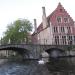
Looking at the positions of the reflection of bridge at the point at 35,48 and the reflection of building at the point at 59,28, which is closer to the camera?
the reflection of bridge at the point at 35,48

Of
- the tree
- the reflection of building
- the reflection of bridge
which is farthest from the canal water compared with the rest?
the tree

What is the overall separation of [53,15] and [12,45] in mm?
17514

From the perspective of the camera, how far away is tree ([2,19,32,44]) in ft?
264

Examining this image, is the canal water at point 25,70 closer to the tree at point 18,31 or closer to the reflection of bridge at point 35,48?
the reflection of bridge at point 35,48

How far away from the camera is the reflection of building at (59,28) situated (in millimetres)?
72938

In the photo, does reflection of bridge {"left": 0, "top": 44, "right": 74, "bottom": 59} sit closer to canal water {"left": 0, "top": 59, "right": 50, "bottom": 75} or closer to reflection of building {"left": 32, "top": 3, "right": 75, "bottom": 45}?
reflection of building {"left": 32, "top": 3, "right": 75, "bottom": 45}

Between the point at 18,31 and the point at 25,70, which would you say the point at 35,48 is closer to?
the point at 18,31

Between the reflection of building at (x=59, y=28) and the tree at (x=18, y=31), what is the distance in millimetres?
7255

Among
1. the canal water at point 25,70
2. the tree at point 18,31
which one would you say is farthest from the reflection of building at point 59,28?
the canal water at point 25,70

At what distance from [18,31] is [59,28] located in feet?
43.7

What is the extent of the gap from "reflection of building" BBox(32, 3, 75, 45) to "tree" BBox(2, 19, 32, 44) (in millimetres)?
7255

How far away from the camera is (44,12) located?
7706 centimetres

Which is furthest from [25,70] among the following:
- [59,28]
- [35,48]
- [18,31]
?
[18,31]

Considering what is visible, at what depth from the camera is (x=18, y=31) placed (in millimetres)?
81438
